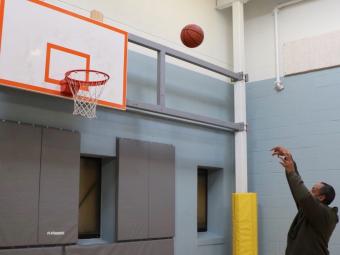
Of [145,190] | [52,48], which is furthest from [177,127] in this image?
[52,48]

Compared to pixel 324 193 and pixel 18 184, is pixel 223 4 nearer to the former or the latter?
pixel 324 193

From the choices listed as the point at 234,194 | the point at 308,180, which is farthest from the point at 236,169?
the point at 308,180

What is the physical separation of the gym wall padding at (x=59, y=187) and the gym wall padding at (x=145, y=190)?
61 centimetres

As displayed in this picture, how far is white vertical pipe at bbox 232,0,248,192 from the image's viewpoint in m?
6.62

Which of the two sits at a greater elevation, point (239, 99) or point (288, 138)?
point (239, 99)

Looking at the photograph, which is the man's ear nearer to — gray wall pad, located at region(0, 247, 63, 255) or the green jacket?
the green jacket

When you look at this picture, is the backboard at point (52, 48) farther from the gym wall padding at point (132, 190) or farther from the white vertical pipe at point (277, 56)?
the white vertical pipe at point (277, 56)

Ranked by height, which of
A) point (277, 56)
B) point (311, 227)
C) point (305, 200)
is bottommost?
point (311, 227)

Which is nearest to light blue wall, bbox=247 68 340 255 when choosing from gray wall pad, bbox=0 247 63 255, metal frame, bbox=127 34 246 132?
metal frame, bbox=127 34 246 132

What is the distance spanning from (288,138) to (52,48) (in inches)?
147

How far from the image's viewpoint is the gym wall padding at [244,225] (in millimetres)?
6188

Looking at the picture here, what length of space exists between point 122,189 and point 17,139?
1.39m

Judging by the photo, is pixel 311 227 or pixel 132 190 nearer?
pixel 311 227

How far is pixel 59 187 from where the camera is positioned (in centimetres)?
459
